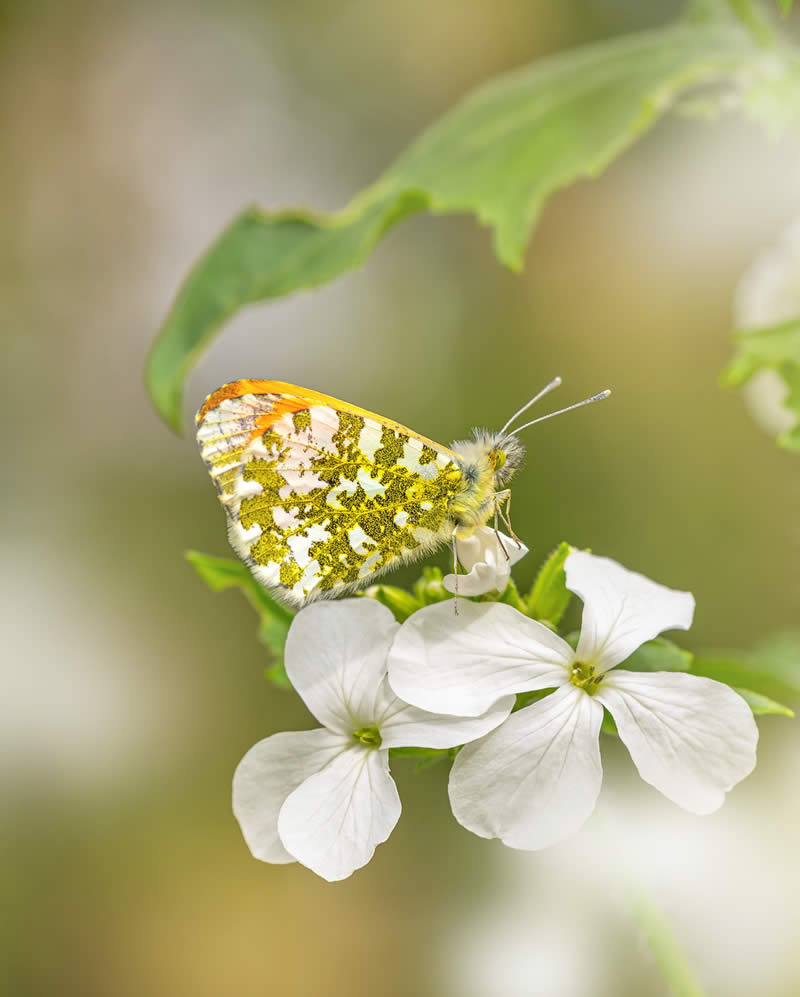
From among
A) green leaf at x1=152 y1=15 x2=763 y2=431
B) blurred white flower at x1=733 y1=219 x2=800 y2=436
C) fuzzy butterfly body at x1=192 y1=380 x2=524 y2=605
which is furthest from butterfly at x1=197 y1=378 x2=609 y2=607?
blurred white flower at x1=733 y1=219 x2=800 y2=436

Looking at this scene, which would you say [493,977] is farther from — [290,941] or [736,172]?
[736,172]

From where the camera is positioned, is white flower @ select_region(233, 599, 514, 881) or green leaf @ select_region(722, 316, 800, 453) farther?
green leaf @ select_region(722, 316, 800, 453)

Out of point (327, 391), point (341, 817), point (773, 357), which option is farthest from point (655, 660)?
point (327, 391)

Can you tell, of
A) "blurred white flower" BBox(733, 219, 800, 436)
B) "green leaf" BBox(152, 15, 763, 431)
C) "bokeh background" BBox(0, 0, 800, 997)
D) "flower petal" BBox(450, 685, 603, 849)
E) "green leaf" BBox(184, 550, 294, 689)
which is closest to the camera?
"flower petal" BBox(450, 685, 603, 849)

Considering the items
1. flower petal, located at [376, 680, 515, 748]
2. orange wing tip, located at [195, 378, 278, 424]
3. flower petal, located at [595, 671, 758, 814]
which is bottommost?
flower petal, located at [595, 671, 758, 814]

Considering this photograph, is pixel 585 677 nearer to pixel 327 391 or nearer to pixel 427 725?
pixel 427 725

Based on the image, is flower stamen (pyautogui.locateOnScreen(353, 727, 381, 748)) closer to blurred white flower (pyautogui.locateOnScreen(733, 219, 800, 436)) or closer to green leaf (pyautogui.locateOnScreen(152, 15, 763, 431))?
green leaf (pyautogui.locateOnScreen(152, 15, 763, 431))
